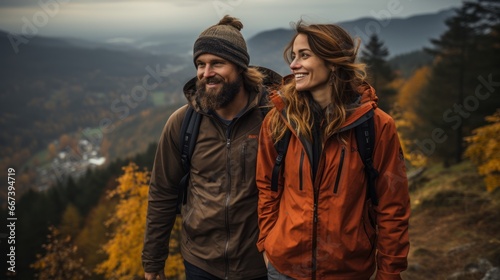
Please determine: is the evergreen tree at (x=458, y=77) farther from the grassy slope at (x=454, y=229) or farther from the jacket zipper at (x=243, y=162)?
the jacket zipper at (x=243, y=162)

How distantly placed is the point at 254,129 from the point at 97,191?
48.0m

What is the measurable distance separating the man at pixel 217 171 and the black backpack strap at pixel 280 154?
400 mm

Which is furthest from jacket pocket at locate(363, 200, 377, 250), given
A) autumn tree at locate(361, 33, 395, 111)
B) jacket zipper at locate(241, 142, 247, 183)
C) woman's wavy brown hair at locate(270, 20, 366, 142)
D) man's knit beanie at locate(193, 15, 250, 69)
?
autumn tree at locate(361, 33, 395, 111)

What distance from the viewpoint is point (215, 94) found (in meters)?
3.12

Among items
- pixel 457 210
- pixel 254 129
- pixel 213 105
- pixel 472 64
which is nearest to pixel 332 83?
pixel 254 129

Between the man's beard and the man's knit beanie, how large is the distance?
0.24 metres

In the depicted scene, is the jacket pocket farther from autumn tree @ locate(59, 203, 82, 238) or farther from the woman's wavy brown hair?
autumn tree @ locate(59, 203, 82, 238)

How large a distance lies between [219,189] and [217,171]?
170 millimetres

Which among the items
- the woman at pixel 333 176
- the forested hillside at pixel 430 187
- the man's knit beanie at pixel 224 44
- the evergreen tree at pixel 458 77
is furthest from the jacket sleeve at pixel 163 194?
the evergreen tree at pixel 458 77

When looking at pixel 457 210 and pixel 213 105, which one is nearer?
pixel 213 105

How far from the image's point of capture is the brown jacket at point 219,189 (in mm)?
3068

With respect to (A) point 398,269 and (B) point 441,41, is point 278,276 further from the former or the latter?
(B) point 441,41

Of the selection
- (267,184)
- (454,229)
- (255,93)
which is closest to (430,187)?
(454,229)

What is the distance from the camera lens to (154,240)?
136 inches
